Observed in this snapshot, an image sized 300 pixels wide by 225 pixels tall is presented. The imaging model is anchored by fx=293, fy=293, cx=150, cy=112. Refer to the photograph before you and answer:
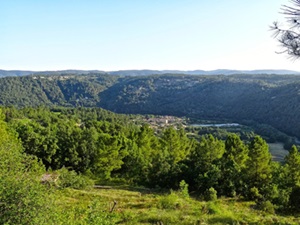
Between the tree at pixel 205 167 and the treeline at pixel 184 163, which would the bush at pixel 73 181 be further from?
the tree at pixel 205 167

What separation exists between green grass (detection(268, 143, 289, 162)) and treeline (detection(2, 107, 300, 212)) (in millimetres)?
53293

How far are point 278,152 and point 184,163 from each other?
245 ft

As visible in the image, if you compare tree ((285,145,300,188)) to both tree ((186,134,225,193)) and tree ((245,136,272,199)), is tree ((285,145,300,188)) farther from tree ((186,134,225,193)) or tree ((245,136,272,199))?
tree ((186,134,225,193))

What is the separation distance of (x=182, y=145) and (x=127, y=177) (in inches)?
389

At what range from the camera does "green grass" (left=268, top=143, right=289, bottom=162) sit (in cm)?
8962

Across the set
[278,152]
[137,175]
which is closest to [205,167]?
[137,175]

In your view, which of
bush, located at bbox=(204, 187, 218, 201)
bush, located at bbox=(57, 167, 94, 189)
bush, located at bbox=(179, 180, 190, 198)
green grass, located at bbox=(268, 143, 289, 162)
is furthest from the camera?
green grass, located at bbox=(268, 143, 289, 162)

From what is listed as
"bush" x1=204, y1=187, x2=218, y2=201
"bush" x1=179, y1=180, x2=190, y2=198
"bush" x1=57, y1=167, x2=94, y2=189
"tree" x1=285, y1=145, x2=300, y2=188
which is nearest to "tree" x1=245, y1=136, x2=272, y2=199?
"tree" x1=285, y1=145, x2=300, y2=188

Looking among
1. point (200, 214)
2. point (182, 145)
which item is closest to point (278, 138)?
point (182, 145)

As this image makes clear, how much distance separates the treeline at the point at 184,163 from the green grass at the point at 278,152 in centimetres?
5329

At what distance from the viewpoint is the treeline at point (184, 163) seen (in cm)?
2962

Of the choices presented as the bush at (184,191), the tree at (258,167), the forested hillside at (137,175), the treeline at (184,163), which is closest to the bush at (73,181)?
the forested hillside at (137,175)

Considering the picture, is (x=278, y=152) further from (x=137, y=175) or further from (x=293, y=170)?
(x=293, y=170)

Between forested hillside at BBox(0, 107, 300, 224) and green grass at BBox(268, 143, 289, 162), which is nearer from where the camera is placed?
forested hillside at BBox(0, 107, 300, 224)
